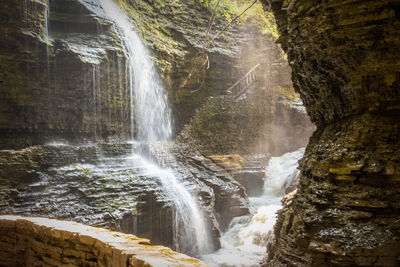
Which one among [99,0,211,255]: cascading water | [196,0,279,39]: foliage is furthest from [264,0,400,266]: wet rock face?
[196,0,279,39]: foliage

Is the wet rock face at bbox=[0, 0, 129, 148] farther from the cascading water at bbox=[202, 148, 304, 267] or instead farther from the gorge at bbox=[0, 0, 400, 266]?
the cascading water at bbox=[202, 148, 304, 267]

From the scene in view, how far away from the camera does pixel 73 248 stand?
323 centimetres

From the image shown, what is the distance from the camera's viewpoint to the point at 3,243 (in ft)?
13.0

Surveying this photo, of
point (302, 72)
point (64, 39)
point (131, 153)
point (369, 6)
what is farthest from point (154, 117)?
point (369, 6)

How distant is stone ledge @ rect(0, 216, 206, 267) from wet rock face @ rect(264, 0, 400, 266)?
93.5 inches

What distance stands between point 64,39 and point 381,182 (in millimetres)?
10212

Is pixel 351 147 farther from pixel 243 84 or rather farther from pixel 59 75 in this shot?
pixel 243 84

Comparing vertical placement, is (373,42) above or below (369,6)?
below

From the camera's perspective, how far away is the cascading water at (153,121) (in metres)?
8.78

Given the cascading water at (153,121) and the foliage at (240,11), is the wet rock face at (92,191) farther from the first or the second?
the foliage at (240,11)

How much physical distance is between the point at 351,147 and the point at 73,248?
3.91 meters

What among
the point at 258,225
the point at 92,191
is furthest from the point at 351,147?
the point at 258,225

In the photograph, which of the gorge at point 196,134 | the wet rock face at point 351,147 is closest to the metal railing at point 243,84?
the gorge at point 196,134

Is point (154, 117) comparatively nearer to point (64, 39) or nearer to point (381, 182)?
point (64, 39)
